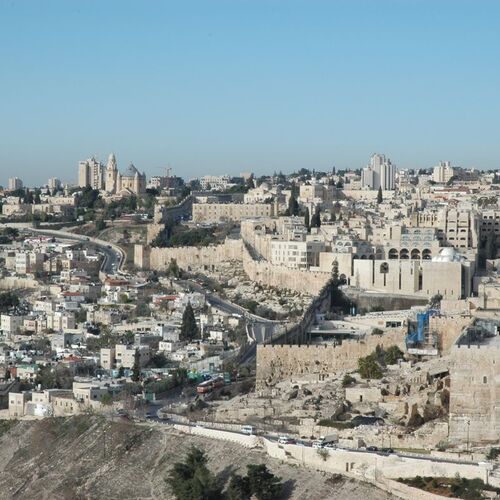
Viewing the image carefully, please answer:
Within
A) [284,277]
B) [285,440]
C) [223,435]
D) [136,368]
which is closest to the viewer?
[285,440]

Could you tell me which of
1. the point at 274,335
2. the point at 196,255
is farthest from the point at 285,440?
the point at 196,255

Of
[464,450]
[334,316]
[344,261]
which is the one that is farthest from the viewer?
[344,261]

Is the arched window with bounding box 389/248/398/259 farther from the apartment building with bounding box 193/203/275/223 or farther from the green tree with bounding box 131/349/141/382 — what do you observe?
the apartment building with bounding box 193/203/275/223

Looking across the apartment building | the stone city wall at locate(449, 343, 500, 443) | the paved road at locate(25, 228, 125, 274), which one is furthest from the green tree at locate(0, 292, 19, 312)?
the stone city wall at locate(449, 343, 500, 443)

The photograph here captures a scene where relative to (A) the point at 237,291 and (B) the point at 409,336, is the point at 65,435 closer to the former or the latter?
(B) the point at 409,336

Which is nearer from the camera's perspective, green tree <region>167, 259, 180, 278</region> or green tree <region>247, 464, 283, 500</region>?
green tree <region>247, 464, 283, 500</region>

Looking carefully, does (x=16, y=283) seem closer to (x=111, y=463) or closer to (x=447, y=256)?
(x=447, y=256)

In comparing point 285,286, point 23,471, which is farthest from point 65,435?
point 285,286
